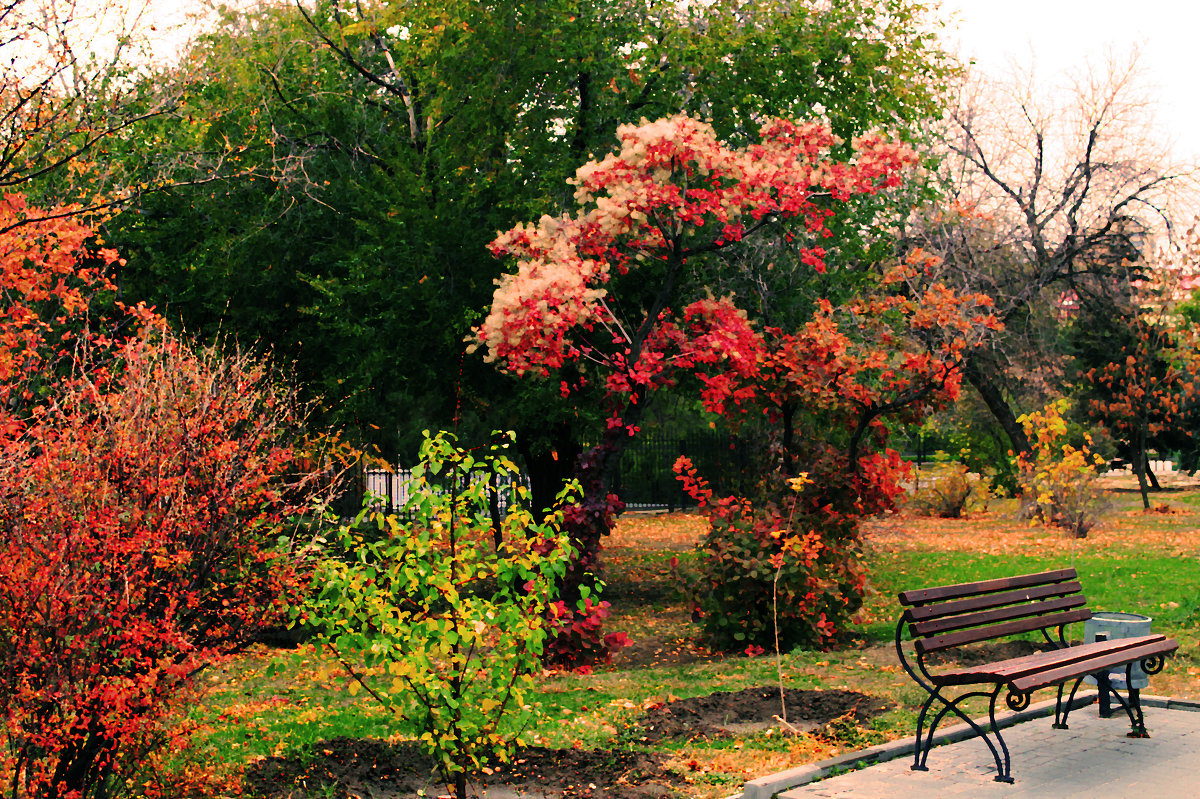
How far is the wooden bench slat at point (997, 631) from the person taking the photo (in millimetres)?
6344

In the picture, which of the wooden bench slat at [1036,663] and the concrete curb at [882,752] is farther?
the wooden bench slat at [1036,663]

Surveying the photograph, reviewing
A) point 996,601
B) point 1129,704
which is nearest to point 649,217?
point 996,601

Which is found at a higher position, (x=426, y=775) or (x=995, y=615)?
(x=995, y=615)

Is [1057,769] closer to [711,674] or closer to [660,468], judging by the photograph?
[711,674]

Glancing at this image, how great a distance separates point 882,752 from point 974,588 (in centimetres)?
116

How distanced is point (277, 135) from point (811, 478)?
321 inches

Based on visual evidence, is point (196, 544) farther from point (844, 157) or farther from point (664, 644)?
point (844, 157)

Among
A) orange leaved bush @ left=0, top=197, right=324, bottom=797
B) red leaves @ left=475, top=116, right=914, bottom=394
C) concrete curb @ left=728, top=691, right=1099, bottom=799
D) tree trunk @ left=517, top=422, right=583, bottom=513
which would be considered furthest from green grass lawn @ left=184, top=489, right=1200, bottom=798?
red leaves @ left=475, top=116, right=914, bottom=394

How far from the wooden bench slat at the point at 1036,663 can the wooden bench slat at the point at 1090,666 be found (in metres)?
0.03

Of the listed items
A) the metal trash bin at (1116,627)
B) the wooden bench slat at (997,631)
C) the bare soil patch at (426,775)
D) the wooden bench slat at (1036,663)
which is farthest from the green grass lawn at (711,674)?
the wooden bench slat at (1036,663)

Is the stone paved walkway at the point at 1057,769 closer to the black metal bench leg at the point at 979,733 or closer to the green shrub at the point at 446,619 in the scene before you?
the black metal bench leg at the point at 979,733

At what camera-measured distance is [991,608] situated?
6.98m

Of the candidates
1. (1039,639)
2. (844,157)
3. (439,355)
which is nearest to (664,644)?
(1039,639)

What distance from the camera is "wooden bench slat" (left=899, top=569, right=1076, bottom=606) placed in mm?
6273
